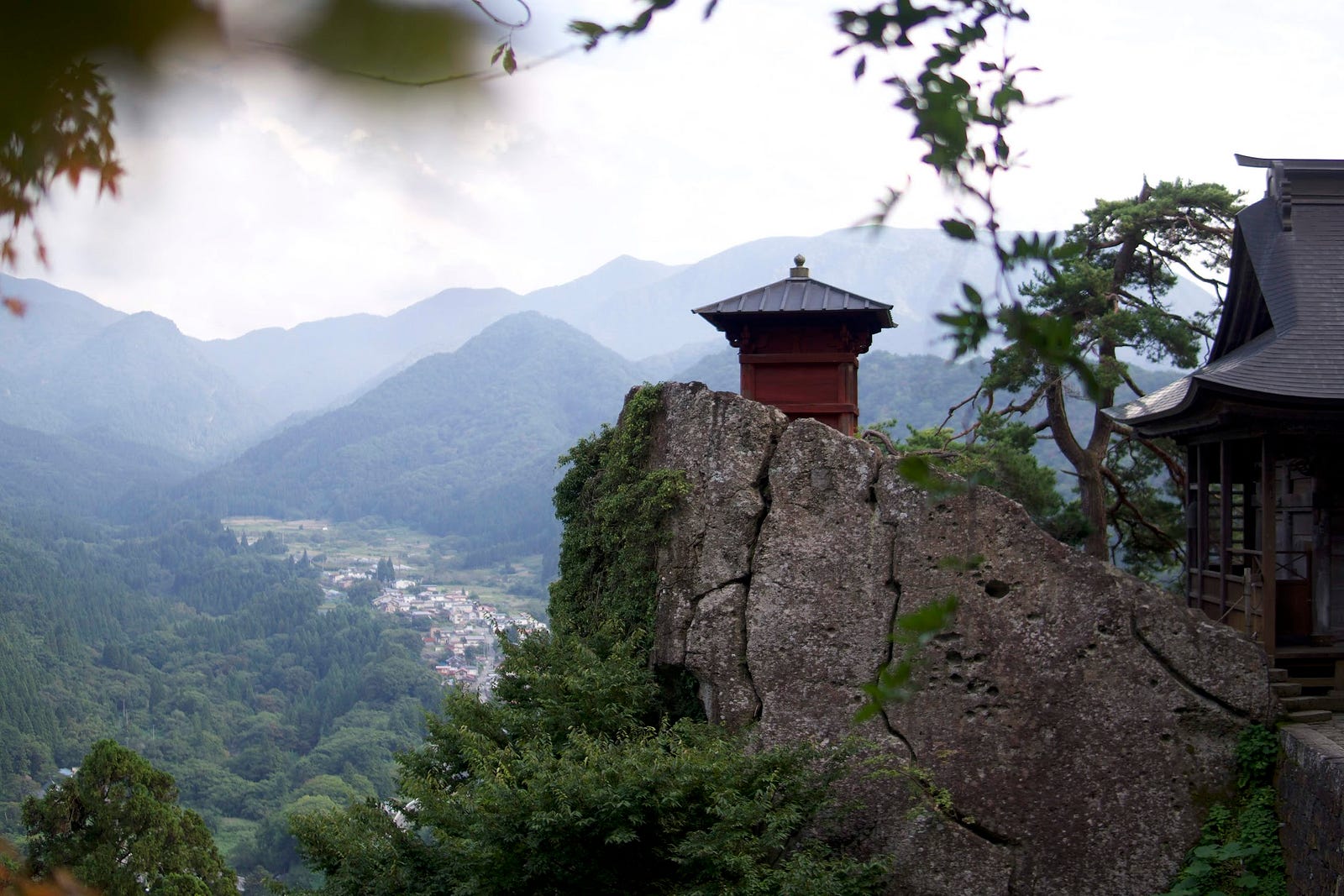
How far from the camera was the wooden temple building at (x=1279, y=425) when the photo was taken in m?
7.89

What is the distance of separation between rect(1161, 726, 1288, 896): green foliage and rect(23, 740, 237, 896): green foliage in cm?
1325

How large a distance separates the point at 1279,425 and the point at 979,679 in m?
3.27

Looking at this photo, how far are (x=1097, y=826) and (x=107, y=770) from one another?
1399 cm

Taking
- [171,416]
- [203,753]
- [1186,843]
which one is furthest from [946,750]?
[203,753]

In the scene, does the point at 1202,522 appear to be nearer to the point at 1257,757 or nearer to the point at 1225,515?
the point at 1225,515

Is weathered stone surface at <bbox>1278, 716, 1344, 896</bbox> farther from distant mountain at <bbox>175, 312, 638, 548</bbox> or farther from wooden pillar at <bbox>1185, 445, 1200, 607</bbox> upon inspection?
distant mountain at <bbox>175, 312, 638, 548</bbox>

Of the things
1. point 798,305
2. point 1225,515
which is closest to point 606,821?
point 798,305

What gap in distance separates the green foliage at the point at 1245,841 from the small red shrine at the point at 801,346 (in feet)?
13.3

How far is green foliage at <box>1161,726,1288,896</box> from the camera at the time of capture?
664 centimetres

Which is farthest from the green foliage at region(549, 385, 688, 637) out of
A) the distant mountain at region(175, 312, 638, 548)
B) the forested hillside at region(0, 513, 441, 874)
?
the distant mountain at region(175, 312, 638, 548)

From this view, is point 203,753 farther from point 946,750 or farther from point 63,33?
point 63,33

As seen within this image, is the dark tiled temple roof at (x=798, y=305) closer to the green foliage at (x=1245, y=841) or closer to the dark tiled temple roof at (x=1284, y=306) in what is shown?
the dark tiled temple roof at (x=1284, y=306)

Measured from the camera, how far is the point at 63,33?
717 millimetres

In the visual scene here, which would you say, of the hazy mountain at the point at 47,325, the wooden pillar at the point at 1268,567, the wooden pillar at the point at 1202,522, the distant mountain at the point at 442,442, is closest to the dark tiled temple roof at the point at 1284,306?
the wooden pillar at the point at 1268,567
